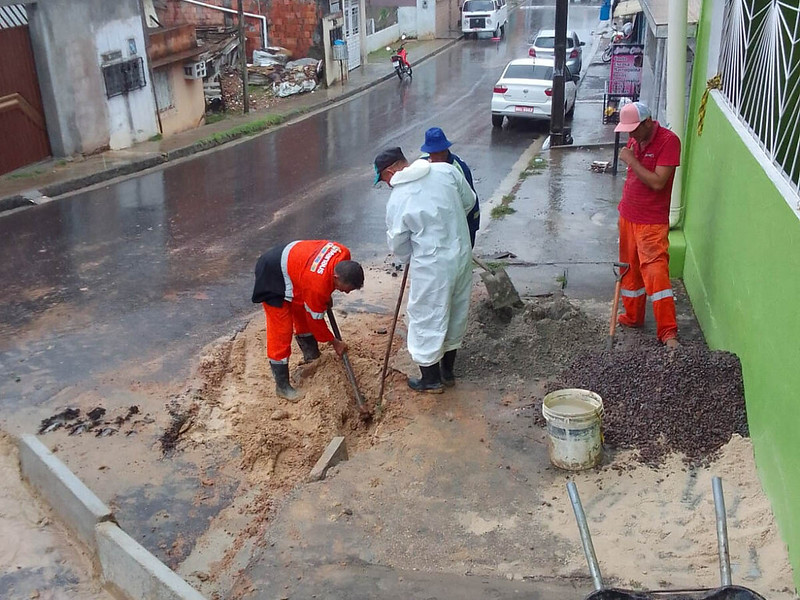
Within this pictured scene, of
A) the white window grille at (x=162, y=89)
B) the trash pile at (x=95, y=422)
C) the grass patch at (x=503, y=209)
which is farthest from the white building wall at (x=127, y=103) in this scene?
the trash pile at (x=95, y=422)

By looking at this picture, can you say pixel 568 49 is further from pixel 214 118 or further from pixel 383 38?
pixel 214 118

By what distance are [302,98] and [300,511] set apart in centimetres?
2131

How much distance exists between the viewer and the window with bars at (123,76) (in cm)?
1691

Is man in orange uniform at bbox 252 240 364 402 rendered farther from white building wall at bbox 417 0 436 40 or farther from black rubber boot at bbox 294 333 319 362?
white building wall at bbox 417 0 436 40

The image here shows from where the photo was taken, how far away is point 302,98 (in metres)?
24.7

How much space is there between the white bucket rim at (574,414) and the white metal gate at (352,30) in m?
26.6

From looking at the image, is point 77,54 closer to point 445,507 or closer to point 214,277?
point 214,277

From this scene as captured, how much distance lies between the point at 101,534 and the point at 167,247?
6.56 meters

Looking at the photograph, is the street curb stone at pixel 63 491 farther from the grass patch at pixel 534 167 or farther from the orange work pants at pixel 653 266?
the grass patch at pixel 534 167

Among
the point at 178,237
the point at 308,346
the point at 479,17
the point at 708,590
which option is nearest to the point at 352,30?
the point at 479,17

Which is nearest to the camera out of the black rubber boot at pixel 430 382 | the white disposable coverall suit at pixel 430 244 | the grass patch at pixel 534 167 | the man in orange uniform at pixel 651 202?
the white disposable coverall suit at pixel 430 244

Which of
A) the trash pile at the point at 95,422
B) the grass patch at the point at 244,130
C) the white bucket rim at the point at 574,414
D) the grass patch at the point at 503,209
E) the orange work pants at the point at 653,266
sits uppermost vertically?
the orange work pants at the point at 653,266

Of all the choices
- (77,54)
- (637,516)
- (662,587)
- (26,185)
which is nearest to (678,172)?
(637,516)

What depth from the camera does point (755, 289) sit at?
16.0 feet
